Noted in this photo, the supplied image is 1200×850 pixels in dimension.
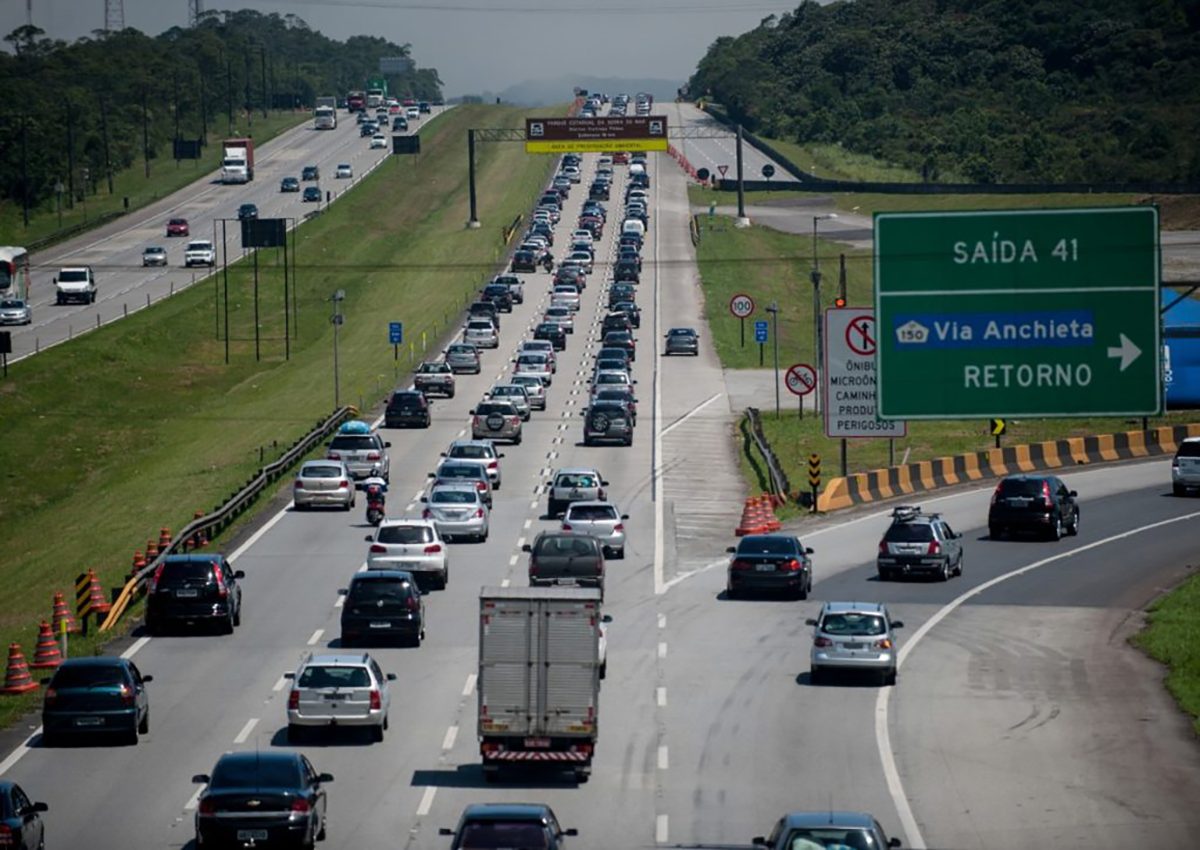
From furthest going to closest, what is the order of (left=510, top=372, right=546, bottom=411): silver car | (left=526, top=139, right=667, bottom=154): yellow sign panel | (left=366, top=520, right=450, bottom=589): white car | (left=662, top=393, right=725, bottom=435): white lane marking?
(left=526, top=139, right=667, bottom=154): yellow sign panel
(left=510, top=372, right=546, bottom=411): silver car
(left=662, top=393, right=725, bottom=435): white lane marking
(left=366, top=520, right=450, bottom=589): white car

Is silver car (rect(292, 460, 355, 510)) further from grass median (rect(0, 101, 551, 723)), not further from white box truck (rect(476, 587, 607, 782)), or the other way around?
white box truck (rect(476, 587, 607, 782))

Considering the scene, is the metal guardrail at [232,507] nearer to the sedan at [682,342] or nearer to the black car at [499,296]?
the sedan at [682,342]

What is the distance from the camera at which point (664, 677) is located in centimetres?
3756

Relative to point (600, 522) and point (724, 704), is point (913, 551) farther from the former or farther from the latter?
point (724, 704)

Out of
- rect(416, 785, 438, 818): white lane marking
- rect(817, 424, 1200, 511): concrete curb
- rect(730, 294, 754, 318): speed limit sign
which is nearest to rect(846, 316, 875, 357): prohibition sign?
rect(817, 424, 1200, 511): concrete curb

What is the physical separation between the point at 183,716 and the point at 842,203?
119941mm

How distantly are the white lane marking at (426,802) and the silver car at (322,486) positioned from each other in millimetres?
29112

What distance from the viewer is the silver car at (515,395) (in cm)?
7538

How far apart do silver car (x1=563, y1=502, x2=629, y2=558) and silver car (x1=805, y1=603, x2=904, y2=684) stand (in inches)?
554

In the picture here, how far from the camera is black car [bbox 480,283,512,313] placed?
359ft

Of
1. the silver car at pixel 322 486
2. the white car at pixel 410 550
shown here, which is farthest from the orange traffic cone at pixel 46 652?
the silver car at pixel 322 486

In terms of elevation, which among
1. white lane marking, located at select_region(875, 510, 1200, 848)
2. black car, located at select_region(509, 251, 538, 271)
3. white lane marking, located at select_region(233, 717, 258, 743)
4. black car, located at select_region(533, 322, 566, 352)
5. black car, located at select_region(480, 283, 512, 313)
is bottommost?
white lane marking, located at select_region(875, 510, 1200, 848)

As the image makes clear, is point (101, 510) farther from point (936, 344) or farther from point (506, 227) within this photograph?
point (506, 227)

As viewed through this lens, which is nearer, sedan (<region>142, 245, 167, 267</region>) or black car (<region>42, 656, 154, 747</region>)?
black car (<region>42, 656, 154, 747</region>)
